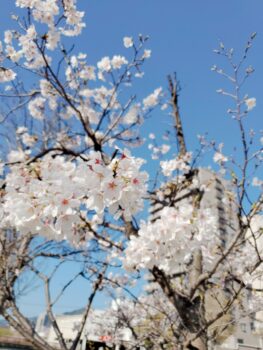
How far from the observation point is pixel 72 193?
134cm

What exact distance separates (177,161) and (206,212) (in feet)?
3.96

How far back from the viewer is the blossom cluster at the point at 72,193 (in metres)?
1.29

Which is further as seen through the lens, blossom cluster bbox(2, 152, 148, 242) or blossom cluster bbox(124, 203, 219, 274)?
blossom cluster bbox(124, 203, 219, 274)

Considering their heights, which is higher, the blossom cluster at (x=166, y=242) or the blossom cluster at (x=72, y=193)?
the blossom cluster at (x=166, y=242)

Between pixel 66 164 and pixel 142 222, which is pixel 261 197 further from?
pixel 66 164

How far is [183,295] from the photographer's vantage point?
2.81 metres

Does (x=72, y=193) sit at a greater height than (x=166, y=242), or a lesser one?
lesser

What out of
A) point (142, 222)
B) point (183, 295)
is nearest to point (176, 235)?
point (142, 222)

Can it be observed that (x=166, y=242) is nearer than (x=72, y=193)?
No

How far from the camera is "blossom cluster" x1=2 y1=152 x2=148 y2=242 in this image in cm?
129

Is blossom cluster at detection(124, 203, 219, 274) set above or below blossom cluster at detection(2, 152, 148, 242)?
above

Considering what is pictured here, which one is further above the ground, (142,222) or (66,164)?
(142,222)

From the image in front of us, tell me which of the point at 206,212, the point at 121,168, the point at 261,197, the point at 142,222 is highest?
the point at 206,212

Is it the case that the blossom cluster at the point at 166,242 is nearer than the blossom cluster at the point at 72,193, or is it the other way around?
the blossom cluster at the point at 72,193
